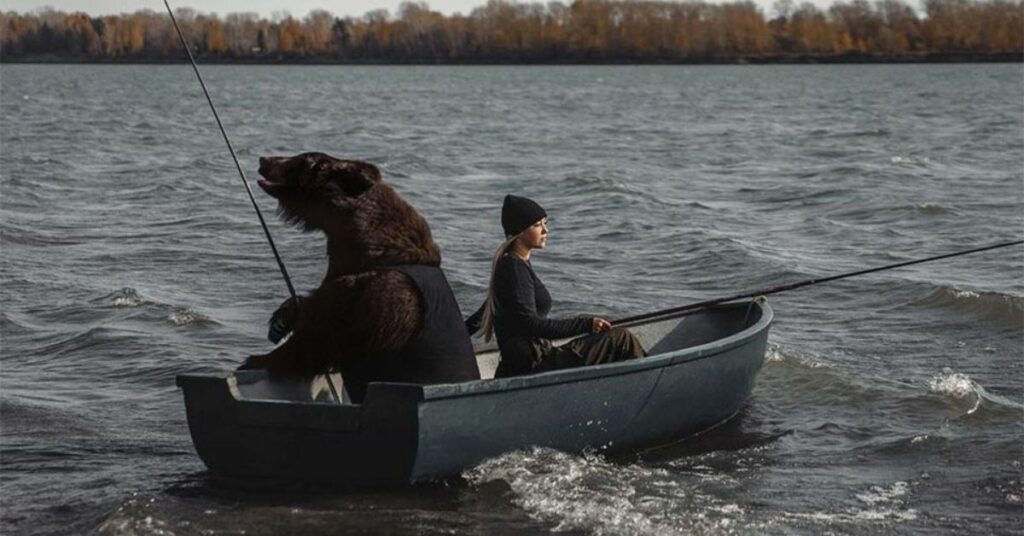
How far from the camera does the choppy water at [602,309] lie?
8.48 meters

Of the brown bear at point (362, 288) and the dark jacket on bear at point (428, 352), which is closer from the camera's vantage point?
the brown bear at point (362, 288)

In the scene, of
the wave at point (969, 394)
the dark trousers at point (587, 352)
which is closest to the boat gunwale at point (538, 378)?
the dark trousers at point (587, 352)

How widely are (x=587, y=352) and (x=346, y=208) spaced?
5.41ft

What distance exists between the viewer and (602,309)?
47.7 ft

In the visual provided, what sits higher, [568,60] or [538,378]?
[538,378]

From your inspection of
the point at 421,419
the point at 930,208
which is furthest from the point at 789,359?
the point at 930,208

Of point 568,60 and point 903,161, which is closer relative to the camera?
point 903,161

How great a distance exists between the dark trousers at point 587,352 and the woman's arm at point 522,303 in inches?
5.0

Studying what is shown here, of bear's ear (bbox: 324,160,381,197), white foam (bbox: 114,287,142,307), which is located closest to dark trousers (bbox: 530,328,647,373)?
bear's ear (bbox: 324,160,381,197)

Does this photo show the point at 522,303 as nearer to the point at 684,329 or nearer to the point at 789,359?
the point at 684,329

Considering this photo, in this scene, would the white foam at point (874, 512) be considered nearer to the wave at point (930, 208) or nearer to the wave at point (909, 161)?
the wave at point (930, 208)

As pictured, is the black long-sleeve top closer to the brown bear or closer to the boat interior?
the brown bear

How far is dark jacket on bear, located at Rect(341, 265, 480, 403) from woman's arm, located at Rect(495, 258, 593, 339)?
Answer: 1.68 ft

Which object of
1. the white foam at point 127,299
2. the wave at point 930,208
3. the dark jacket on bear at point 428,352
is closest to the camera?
the dark jacket on bear at point 428,352
